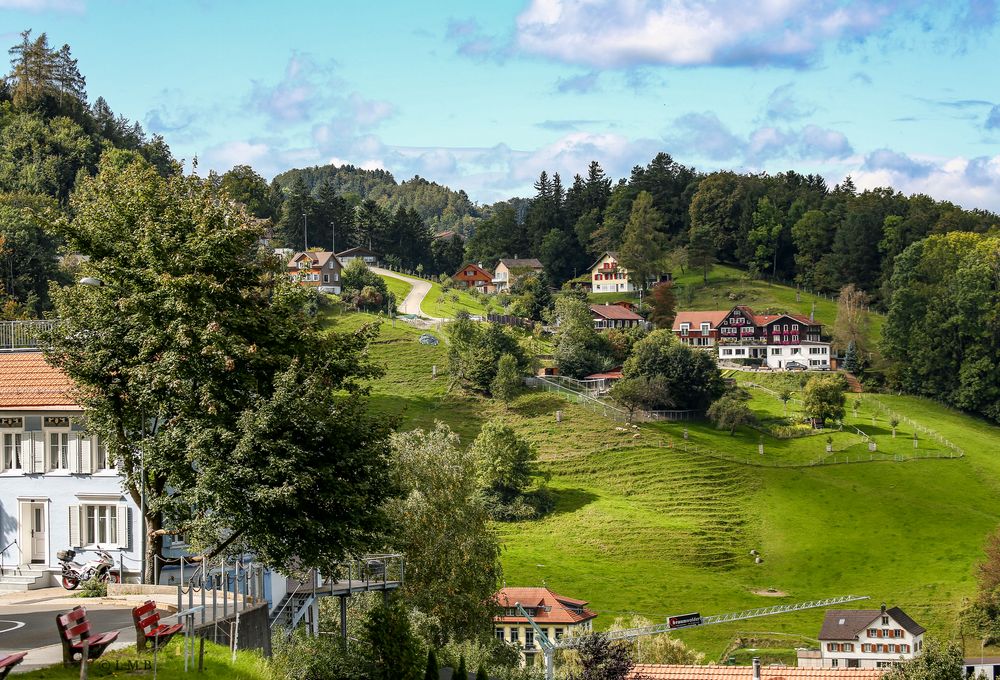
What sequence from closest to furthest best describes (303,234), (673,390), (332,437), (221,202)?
1. (332,437)
2. (221,202)
3. (673,390)
4. (303,234)

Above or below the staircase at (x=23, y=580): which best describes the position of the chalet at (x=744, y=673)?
below

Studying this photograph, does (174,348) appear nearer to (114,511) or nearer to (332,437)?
(332,437)

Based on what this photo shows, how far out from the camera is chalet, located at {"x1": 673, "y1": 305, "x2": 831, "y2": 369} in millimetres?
148125

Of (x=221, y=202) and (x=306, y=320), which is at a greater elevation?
(x=221, y=202)

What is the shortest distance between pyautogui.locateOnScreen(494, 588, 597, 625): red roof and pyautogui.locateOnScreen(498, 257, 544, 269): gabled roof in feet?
360

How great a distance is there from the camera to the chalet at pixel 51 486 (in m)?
36.6

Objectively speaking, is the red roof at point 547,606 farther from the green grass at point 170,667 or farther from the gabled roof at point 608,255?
the gabled roof at point 608,255

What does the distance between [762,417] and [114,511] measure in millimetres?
91535

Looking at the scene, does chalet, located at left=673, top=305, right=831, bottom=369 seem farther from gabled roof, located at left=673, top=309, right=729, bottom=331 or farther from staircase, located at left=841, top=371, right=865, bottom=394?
staircase, located at left=841, top=371, right=865, bottom=394

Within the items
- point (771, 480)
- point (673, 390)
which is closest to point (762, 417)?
point (673, 390)

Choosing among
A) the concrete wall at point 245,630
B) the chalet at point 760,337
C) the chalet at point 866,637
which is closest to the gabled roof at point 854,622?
the chalet at point 866,637

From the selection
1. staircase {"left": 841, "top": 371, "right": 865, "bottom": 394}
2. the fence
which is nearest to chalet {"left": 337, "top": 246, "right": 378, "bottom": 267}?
staircase {"left": 841, "top": 371, "right": 865, "bottom": 394}

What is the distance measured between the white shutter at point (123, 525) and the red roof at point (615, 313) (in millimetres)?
120451

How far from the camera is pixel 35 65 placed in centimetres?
16575
